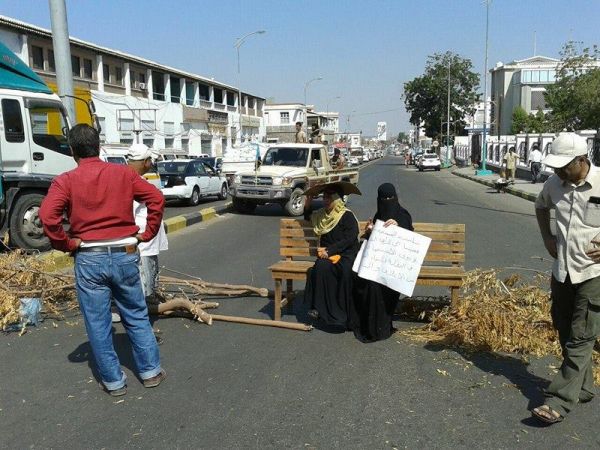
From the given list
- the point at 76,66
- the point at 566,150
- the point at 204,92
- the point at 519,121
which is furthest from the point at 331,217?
the point at 519,121

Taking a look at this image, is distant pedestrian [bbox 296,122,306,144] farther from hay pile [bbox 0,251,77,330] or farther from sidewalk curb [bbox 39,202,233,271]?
hay pile [bbox 0,251,77,330]

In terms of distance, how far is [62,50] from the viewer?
34.0 ft

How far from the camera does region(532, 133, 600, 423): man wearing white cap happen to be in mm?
3496

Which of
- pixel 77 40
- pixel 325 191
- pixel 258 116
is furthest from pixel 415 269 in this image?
pixel 258 116

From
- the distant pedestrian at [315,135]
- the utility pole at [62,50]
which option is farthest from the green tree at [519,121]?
the utility pole at [62,50]

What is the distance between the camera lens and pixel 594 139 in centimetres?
2567

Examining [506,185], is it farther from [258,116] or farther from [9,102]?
[258,116]

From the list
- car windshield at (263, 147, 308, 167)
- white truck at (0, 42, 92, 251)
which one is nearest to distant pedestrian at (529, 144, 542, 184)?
car windshield at (263, 147, 308, 167)

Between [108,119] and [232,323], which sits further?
[108,119]

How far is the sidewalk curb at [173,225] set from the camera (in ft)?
27.3

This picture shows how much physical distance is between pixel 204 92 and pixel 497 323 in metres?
56.6

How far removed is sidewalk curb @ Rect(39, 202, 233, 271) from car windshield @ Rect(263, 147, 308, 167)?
6.98 ft

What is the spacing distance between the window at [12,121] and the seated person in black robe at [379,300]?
293 inches

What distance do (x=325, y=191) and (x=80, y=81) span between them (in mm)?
33439
